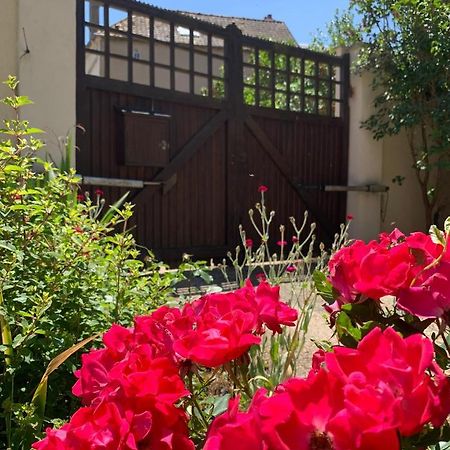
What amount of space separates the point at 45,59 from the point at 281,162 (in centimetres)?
316

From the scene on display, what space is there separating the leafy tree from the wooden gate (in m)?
0.51

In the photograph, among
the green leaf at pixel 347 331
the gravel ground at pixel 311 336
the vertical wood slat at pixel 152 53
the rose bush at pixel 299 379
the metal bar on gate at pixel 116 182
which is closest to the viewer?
the rose bush at pixel 299 379

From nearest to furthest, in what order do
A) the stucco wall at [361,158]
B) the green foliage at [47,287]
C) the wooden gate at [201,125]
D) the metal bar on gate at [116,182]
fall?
the green foliage at [47,287]
the metal bar on gate at [116,182]
the wooden gate at [201,125]
the stucco wall at [361,158]

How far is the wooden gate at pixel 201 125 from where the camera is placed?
18.9ft

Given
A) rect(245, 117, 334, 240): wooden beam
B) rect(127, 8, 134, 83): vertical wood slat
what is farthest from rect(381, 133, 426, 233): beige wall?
rect(127, 8, 134, 83): vertical wood slat

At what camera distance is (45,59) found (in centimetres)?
518

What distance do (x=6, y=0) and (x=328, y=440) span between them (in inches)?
209

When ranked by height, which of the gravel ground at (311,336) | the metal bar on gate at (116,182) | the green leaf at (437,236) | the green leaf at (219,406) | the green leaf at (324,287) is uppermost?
the metal bar on gate at (116,182)

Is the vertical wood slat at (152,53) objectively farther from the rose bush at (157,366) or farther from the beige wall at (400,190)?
the rose bush at (157,366)

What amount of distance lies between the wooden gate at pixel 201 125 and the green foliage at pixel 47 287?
11.8 feet

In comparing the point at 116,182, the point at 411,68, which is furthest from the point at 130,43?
the point at 411,68

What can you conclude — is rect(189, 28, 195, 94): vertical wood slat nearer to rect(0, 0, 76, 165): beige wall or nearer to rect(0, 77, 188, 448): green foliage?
rect(0, 0, 76, 165): beige wall

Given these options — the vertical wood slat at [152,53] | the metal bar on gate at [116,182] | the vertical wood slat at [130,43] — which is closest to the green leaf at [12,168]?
the metal bar on gate at [116,182]

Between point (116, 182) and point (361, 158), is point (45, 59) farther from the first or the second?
point (361, 158)
